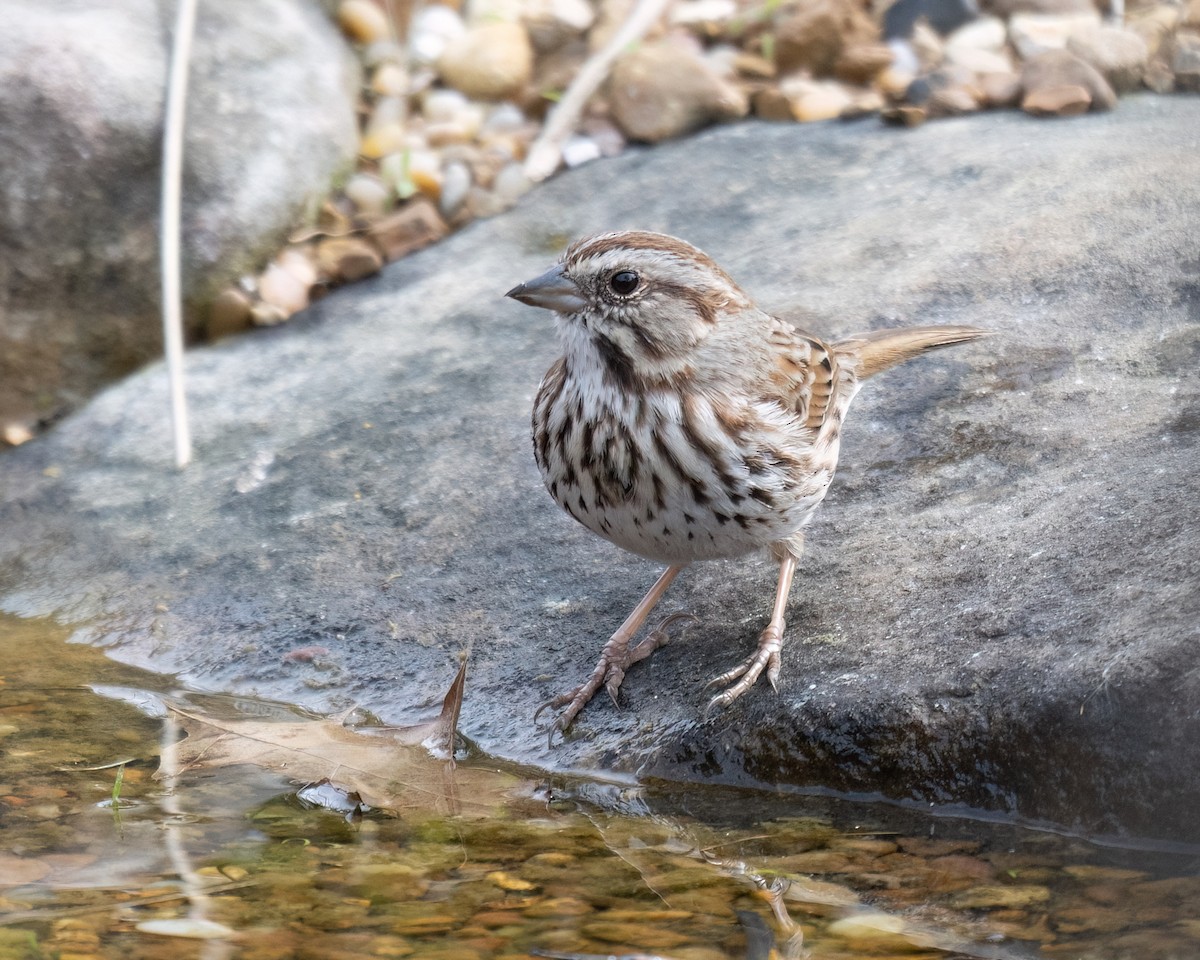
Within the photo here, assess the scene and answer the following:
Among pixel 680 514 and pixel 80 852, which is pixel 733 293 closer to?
pixel 680 514

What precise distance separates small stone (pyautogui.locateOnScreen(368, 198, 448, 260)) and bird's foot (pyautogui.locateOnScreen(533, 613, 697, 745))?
295cm

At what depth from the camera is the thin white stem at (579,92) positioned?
681 centimetres

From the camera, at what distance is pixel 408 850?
3.13 meters

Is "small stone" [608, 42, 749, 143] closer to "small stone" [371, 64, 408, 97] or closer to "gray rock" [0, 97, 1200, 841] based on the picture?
"gray rock" [0, 97, 1200, 841]

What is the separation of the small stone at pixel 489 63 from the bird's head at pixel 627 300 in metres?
3.96

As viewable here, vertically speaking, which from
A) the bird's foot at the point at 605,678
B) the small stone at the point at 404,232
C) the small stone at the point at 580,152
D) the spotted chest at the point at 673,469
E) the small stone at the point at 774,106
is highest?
the small stone at the point at 774,106

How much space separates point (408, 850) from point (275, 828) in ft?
1.10

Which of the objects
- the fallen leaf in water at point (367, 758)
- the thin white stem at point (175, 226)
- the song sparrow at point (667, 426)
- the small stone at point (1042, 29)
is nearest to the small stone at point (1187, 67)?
the small stone at point (1042, 29)

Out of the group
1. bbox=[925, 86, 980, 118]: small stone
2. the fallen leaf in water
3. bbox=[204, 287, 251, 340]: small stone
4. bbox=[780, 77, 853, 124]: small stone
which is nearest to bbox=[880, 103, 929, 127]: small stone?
bbox=[925, 86, 980, 118]: small stone

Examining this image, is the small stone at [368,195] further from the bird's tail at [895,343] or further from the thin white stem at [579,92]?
the bird's tail at [895,343]

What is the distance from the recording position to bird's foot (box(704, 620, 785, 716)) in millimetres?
3594

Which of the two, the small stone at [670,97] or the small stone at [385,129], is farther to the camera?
the small stone at [385,129]

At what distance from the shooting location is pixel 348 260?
19.9ft

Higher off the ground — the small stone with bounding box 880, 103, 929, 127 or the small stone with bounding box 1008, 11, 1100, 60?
the small stone with bounding box 1008, 11, 1100, 60
